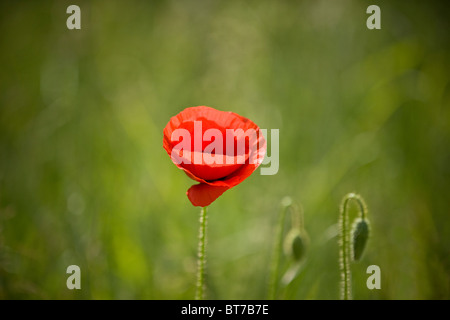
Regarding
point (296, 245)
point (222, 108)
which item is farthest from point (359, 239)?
point (222, 108)

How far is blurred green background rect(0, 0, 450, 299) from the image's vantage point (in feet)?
4.06

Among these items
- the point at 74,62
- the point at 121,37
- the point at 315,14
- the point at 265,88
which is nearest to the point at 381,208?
the point at 265,88

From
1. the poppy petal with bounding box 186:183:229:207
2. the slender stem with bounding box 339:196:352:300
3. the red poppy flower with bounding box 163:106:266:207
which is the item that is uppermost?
the red poppy flower with bounding box 163:106:266:207

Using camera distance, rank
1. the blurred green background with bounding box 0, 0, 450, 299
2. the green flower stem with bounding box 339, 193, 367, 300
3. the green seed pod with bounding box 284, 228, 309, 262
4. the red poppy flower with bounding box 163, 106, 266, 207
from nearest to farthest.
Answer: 1. the red poppy flower with bounding box 163, 106, 266, 207
2. the green flower stem with bounding box 339, 193, 367, 300
3. the green seed pod with bounding box 284, 228, 309, 262
4. the blurred green background with bounding box 0, 0, 450, 299

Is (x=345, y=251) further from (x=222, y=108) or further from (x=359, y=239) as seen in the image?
(x=222, y=108)

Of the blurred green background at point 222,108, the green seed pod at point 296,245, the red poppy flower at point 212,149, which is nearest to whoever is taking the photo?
the red poppy flower at point 212,149

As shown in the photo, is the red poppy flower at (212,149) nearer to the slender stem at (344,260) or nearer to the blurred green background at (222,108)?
the slender stem at (344,260)

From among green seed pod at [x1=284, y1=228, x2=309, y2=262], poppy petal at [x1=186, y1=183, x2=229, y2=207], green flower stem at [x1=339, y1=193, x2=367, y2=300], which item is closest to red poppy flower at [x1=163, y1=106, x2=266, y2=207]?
poppy petal at [x1=186, y1=183, x2=229, y2=207]

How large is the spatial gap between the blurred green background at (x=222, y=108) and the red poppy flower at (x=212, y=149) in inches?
16.1

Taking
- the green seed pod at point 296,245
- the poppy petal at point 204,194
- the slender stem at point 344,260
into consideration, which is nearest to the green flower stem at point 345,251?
the slender stem at point 344,260

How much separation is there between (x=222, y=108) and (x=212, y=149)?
4.07 ft

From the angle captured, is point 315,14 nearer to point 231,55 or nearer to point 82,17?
point 231,55

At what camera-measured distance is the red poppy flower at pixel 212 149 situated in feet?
2.31

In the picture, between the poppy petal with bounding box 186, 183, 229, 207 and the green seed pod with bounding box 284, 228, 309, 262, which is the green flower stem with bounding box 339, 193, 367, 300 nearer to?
the green seed pod with bounding box 284, 228, 309, 262
